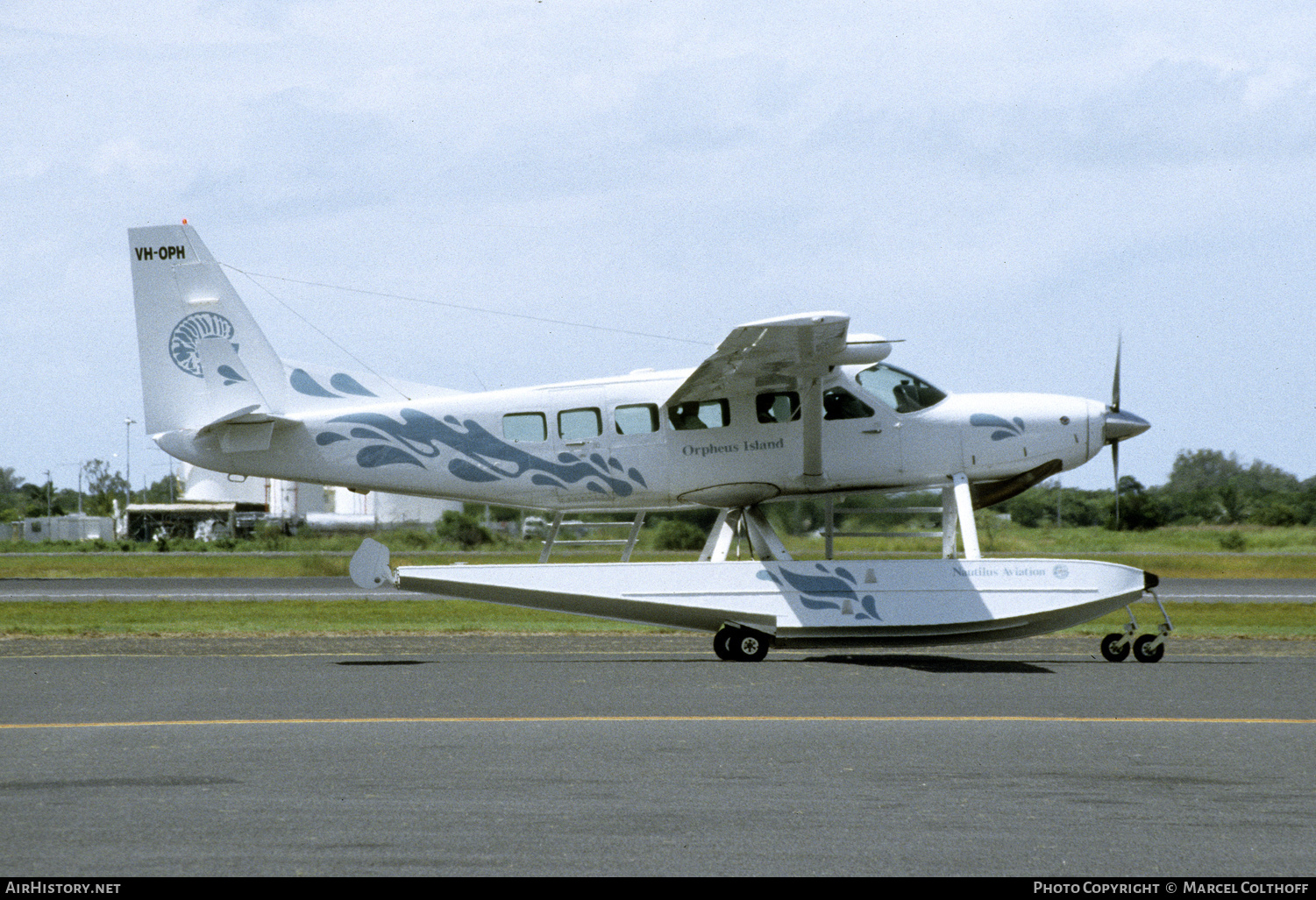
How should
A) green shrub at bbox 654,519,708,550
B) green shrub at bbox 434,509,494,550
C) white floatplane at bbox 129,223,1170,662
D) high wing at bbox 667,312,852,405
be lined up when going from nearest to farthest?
1. high wing at bbox 667,312,852,405
2. white floatplane at bbox 129,223,1170,662
3. green shrub at bbox 654,519,708,550
4. green shrub at bbox 434,509,494,550

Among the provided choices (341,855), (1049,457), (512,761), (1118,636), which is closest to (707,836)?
(341,855)

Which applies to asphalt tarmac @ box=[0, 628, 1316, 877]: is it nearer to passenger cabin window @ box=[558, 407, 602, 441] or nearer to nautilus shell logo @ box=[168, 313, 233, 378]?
passenger cabin window @ box=[558, 407, 602, 441]

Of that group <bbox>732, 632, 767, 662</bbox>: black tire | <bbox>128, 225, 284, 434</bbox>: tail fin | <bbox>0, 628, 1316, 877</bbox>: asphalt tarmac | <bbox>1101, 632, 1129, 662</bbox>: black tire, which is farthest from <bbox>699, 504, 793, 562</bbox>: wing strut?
<bbox>128, 225, 284, 434</bbox>: tail fin

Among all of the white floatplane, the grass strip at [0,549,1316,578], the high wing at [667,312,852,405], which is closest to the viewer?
the high wing at [667,312,852,405]

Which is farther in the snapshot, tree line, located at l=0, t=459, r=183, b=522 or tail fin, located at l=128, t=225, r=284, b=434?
tree line, located at l=0, t=459, r=183, b=522

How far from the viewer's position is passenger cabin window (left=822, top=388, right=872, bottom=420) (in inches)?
596

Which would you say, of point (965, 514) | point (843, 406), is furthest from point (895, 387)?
point (965, 514)

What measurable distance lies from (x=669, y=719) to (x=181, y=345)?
8830 millimetres

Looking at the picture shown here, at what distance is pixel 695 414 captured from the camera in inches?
595

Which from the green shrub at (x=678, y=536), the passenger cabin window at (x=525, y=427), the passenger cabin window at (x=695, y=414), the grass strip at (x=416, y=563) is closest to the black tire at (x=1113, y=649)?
the passenger cabin window at (x=695, y=414)

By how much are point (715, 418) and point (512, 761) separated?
8.17 meters

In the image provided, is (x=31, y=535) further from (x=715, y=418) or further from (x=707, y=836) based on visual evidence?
(x=707, y=836)

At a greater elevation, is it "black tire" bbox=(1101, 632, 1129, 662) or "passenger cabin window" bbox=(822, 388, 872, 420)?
"passenger cabin window" bbox=(822, 388, 872, 420)

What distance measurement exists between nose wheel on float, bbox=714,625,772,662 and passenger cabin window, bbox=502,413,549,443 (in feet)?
10.8
